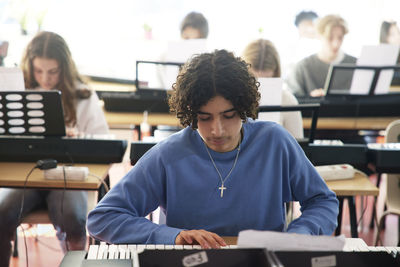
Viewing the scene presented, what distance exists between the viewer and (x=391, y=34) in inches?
185

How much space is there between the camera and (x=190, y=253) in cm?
82

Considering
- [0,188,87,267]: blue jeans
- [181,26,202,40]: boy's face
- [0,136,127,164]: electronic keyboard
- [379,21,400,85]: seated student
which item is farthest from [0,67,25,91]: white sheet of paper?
[379,21,400,85]: seated student

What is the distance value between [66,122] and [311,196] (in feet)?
5.26

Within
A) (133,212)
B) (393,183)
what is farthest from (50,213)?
(393,183)

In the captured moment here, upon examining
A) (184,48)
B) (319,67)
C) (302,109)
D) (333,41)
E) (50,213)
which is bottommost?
(50,213)

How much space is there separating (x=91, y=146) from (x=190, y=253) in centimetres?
131

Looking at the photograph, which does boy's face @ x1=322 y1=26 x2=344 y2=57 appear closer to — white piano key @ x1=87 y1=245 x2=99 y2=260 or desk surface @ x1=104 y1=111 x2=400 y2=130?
desk surface @ x1=104 y1=111 x2=400 y2=130

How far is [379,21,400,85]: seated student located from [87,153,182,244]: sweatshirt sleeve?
4.02m

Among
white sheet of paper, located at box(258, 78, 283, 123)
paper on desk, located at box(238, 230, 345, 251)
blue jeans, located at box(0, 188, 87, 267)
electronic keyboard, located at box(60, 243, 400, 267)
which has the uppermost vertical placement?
white sheet of paper, located at box(258, 78, 283, 123)

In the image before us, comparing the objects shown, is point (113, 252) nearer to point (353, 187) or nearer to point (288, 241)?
point (288, 241)

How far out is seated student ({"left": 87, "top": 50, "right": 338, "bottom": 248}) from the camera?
1.21 m

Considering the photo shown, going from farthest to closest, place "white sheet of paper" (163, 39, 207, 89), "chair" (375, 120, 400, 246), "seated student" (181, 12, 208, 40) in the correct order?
"seated student" (181, 12, 208, 40), "white sheet of paper" (163, 39, 207, 89), "chair" (375, 120, 400, 246)

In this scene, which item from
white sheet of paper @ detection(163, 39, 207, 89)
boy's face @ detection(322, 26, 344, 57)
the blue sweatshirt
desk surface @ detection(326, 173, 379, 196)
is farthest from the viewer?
boy's face @ detection(322, 26, 344, 57)

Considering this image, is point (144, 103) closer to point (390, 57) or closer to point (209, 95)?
point (390, 57)
